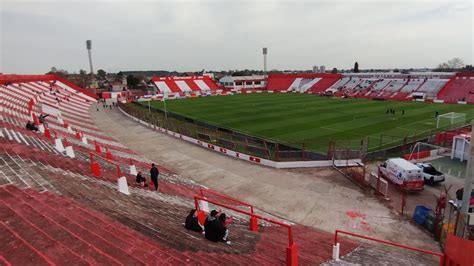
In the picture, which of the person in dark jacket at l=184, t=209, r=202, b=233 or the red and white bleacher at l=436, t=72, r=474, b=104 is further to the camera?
the red and white bleacher at l=436, t=72, r=474, b=104

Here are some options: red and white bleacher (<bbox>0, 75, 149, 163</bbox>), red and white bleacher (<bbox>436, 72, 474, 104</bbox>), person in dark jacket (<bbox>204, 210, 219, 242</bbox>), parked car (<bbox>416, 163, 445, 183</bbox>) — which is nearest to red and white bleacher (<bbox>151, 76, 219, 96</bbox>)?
red and white bleacher (<bbox>0, 75, 149, 163</bbox>)

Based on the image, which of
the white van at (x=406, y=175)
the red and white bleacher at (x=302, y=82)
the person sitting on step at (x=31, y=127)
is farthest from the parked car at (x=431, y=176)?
the red and white bleacher at (x=302, y=82)

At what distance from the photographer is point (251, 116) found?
1825 inches

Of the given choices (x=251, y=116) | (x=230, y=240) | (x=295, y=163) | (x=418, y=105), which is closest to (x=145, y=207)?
(x=230, y=240)

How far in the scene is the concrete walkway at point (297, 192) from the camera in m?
13.8

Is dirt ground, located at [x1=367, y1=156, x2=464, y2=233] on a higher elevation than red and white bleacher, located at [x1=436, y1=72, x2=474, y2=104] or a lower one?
lower

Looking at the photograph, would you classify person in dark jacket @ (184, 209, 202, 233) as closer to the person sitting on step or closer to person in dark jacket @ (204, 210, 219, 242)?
person in dark jacket @ (204, 210, 219, 242)

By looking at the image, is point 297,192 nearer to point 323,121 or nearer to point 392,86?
point 323,121

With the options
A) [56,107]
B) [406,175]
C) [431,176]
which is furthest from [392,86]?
[56,107]

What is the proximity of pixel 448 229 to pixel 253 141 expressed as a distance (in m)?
19.2

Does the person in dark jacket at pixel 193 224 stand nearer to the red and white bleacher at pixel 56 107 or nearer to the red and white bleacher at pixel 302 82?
the red and white bleacher at pixel 56 107

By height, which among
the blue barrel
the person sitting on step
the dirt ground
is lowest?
the dirt ground

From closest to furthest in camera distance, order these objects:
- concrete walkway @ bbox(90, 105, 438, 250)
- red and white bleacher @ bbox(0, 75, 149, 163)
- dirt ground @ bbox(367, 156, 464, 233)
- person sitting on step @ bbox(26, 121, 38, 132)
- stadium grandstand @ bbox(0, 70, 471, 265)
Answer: stadium grandstand @ bbox(0, 70, 471, 265) → concrete walkway @ bbox(90, 105, 438, 250) → dirt ground @ bbox(367, 156, 464, 233) → person sitting on step @ bbox(26, 121, 38, 132) → red and white bleacher @ bbox(0, 75, 149, 163)

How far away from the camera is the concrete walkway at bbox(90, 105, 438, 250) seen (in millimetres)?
13789
